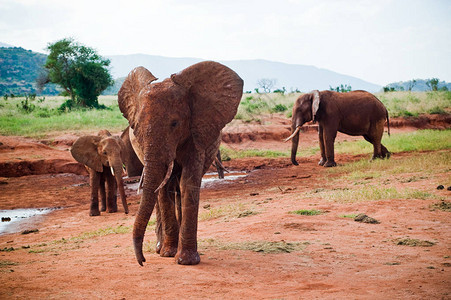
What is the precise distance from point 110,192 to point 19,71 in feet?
266

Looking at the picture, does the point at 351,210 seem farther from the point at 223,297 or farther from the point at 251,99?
the point at 251,99

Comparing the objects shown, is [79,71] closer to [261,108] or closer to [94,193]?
[261,108]

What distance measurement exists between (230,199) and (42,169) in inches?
367

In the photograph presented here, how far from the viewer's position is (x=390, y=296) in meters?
4.41

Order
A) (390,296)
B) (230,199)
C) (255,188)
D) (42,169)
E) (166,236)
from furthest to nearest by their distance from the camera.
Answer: (42,169) < (255,188) < (230,199) < (166,236) < (390,296)

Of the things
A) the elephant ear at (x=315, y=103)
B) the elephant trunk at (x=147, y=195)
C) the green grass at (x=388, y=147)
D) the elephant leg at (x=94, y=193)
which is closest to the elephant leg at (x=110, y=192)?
the elephant leg at (x=94, y=193)

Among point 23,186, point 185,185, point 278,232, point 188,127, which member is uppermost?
point 188,127

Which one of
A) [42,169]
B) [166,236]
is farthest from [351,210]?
[42,169]

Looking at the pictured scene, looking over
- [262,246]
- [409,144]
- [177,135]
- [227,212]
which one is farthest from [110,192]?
[409,144]

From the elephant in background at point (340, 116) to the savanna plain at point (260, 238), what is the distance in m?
1.29

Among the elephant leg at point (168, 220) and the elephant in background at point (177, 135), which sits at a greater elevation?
the elephant in background at point (177, 135)

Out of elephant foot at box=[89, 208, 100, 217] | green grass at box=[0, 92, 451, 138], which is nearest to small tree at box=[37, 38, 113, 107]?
green grass at box=[0, 92, 451, 138]

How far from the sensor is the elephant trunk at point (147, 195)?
17.6ft

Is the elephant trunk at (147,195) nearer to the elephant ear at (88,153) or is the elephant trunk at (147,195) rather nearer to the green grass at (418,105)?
the elephant ear at (88,153)
